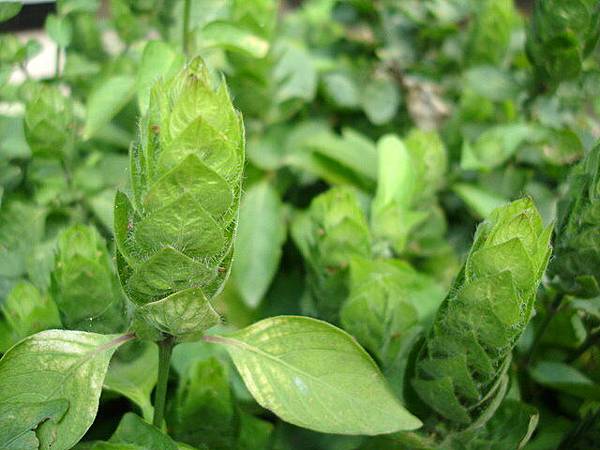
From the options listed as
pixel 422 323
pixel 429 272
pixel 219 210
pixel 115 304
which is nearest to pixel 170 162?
pixel 219 210

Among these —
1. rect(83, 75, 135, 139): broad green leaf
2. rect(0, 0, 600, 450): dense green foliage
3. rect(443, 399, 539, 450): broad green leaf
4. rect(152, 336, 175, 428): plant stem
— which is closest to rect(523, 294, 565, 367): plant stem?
rect(0, 0, 600, 450): dense green foliage

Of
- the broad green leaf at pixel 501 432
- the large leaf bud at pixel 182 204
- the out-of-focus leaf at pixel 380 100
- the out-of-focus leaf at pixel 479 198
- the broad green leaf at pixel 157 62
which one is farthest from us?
the out-of-focus leaf at pixel 380 100

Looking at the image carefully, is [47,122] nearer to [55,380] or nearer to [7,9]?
[7,9]

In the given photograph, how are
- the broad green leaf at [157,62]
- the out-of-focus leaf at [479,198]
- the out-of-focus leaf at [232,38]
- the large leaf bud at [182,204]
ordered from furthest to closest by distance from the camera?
the out-of-focus leaf at [479,198] → the out-of-focus leaf at [232,38] → the broad green leaf at [157,62] → the large leaf bud at [182,204]

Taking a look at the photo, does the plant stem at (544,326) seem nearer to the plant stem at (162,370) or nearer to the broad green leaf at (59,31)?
the plant stem at (162,370)

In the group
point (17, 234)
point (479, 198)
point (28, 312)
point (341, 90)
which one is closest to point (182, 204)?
point (28, 312)

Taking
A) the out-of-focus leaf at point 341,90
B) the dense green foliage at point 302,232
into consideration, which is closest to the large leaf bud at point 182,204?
the dense green foliage at point 302,232
